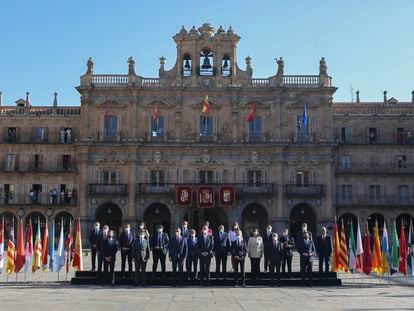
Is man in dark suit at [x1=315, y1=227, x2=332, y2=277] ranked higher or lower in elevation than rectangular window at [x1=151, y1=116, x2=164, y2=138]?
lower

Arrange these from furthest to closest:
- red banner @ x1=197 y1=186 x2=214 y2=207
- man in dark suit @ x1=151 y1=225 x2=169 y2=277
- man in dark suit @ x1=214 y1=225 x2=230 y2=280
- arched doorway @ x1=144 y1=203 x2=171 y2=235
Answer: arched doorway @ x1=144 y1=203 x2=171 y2=235, red banner @ x1=197 y1=186 x2=214 y2=207, man in dark suit @ x1=214 y1=225 x2=230 y2=280, man in dark suit @ x1=151 y1=225 x2=169 y2=277

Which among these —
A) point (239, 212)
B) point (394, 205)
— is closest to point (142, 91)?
point (239, 212)

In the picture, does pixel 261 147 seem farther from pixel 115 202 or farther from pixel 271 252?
pixel 271 252

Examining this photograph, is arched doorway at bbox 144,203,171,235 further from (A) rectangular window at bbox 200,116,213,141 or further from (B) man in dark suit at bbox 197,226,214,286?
(B) man in dark suit at bbox 197,226,214,286

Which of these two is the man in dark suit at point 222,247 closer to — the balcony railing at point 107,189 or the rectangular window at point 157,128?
the balcony railing at point 107,189

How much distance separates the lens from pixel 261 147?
50906 millimetres

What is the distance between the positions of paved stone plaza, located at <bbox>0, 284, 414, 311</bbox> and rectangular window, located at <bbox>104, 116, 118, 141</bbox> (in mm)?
30178

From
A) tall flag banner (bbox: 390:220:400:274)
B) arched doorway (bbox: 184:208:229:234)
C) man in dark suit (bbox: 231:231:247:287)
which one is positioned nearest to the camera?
man in dark suit (bbox: 231:231:247:287)

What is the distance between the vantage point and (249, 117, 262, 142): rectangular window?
51.5m

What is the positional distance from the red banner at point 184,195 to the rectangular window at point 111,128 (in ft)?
21.9

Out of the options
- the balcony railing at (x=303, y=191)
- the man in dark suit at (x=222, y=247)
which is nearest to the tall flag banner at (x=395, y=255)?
the man in dark suit at (x=222, y=247)

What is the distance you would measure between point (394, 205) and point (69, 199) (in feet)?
85.7

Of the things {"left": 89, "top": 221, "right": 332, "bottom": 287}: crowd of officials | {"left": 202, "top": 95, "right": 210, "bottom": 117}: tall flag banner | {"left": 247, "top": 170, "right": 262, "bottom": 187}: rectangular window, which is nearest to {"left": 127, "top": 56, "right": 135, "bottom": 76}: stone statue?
{"left": 202, "top": 95, "right": 210, "bottom": 117}: tall flag banner

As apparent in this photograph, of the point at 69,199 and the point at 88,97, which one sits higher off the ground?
the point at 88,97
